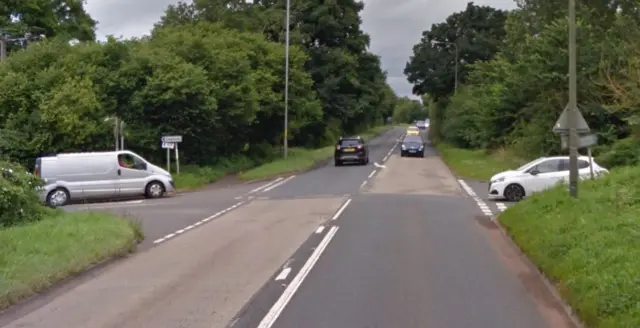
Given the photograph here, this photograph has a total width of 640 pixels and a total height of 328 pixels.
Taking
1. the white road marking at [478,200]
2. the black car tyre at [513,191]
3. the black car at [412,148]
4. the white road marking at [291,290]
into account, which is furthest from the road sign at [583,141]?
the black car at [412,148]

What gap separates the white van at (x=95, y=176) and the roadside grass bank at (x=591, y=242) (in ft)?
52.0

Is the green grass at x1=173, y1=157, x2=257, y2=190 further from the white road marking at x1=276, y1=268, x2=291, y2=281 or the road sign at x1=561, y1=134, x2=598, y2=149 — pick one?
the white road marking at x1=276, y1=268, x2=291, y2=281

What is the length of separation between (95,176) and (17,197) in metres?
13.5

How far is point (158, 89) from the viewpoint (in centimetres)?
3828

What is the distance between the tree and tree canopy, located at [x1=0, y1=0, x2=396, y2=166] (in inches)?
818

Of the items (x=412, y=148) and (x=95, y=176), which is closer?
(x=95, y=176)

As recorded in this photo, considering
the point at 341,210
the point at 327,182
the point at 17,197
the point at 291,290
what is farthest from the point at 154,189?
the point at 291,290

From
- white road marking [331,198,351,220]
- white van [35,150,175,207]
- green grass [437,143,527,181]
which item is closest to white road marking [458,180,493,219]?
green grass [437,143,527,181]

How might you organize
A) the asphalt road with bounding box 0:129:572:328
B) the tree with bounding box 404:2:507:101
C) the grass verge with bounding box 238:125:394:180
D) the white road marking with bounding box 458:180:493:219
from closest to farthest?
the asphalt road with bounding box 0:129:572:328 < the white road marking with bounding box 458:180:493:219 < the grass verge with bounding box 238:125:394:180 < the tree with bounding box 404:2:507:101

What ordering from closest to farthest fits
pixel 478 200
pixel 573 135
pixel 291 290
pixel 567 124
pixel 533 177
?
pixel 291 290, pixel 573 135, pixel 567 124, pixel 533 177, pixel 478 200

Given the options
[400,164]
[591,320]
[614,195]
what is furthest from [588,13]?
[591,320]

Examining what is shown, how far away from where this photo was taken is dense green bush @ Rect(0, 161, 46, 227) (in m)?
17.6

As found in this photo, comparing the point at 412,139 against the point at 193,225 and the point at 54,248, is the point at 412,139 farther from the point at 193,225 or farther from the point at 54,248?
the point at 54,248

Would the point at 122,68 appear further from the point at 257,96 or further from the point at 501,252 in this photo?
the point at 501,252
